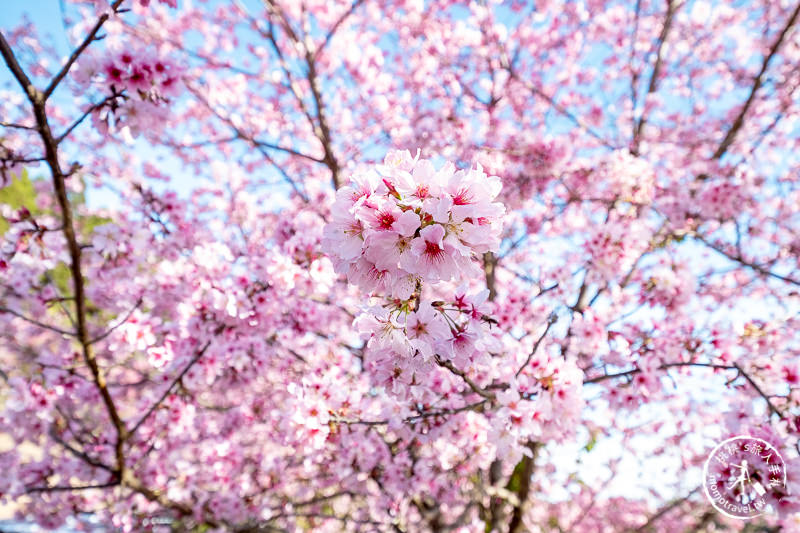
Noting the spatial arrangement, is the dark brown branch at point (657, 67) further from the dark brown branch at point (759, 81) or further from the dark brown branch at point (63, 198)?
the dark brown branch at point (63, 198)

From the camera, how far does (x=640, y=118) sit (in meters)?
6.19

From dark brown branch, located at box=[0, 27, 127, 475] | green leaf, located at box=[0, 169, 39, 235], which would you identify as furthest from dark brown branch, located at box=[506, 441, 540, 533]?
green leaf, located at box=[0, 169, 39, 235]

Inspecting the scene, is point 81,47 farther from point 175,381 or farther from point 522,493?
point 522,493

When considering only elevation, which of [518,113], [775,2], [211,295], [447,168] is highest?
[775,2]

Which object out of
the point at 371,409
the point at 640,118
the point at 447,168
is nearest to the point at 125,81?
the point at 447,168

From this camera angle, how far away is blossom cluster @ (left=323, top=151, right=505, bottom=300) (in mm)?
1320

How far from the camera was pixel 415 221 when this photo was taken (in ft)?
4.16

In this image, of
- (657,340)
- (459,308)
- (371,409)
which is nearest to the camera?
(459,308)

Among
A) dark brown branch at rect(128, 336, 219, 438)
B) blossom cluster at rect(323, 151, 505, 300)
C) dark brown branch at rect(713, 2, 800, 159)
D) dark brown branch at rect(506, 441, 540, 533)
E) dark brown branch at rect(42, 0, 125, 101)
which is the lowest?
dark brown branch at rect(506, 441, 540, 533)

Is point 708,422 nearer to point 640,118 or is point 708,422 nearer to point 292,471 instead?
point 640,118

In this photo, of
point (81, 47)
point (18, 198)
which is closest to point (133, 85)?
point (81, 47)

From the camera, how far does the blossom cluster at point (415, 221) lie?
4.33 ft

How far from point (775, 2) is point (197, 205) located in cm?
1141

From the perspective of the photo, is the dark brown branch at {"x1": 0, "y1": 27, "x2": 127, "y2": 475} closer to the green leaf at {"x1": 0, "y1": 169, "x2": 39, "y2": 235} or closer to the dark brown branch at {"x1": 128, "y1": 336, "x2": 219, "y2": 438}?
the dark brown branch at {"x1": 128, "y1": 336, "x2": 219, "y2": 438}
